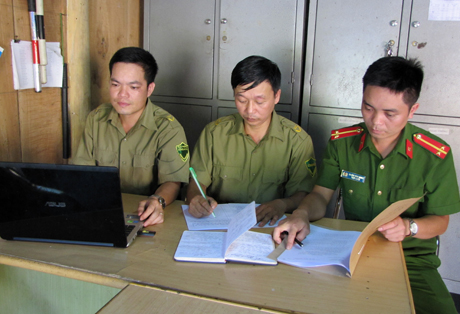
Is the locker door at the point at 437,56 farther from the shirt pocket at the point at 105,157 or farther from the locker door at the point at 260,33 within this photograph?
the shirt pocket at the point at 105,157

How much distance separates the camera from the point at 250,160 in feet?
6.57

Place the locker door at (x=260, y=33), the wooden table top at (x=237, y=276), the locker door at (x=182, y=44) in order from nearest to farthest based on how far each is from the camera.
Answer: the wooden table top at (x=237, y=276), the locker door at (x=260, y=33), the locker door at (x=182, y=44)

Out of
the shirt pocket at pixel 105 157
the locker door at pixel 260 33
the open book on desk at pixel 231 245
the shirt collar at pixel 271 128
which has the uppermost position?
the locker door at pixel 260 33

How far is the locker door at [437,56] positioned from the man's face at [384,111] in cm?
94

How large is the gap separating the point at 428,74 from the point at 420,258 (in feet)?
4.12

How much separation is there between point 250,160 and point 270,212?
547 mm

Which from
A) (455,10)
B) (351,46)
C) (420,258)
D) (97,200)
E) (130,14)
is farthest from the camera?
(130,14)

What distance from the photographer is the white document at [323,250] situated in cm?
113

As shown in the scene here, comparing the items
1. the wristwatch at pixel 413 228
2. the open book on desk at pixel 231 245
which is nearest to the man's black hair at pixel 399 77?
the wristwatch at pixel 413 228

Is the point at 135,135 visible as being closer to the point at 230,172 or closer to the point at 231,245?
the point at 230,172

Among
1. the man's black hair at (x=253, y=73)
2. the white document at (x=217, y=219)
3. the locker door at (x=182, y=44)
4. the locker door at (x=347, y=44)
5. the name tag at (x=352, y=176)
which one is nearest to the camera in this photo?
the white document at (x=217, y=219)

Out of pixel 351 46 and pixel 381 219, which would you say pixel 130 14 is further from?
pixel 381 219

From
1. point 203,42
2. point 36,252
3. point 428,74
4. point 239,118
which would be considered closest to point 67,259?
point 36,252

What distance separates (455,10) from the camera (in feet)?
7.30
